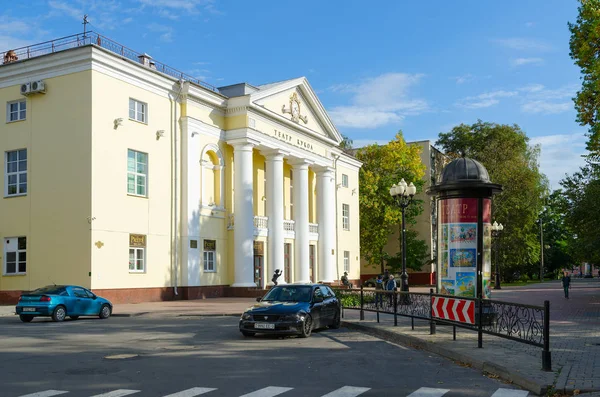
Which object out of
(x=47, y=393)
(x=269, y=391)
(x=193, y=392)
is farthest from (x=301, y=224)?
(x=47, y=393)

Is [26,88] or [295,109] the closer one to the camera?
[26,88]

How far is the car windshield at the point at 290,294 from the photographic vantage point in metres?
17.0

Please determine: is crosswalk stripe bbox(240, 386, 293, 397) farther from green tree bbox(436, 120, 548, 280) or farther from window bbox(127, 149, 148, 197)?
green tree bbox(436, 120, 548, 280)

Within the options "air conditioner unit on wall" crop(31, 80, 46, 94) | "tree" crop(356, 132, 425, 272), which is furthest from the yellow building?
"tree" crop(356, 132, 425, 272)

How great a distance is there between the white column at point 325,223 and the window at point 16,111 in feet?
72.7

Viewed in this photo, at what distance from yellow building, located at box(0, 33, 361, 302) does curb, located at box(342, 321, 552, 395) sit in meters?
16.5

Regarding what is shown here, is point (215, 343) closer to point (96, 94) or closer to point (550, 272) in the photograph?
point (96, 94)

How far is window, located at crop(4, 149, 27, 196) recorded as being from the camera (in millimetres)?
30984

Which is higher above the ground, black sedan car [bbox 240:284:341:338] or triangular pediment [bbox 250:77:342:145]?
triangular pediment [bbox 250:77:342:145]

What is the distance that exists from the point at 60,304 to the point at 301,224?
77.0 feet

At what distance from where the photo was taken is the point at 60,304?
22.1 m

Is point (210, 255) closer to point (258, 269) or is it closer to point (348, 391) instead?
point (258, 269)

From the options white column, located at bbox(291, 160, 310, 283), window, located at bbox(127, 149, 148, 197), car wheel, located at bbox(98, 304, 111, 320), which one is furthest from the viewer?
white column, located at bbox(291, 160, 310, 283)

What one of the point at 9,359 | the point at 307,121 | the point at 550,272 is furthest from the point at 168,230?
the point at 550,272
